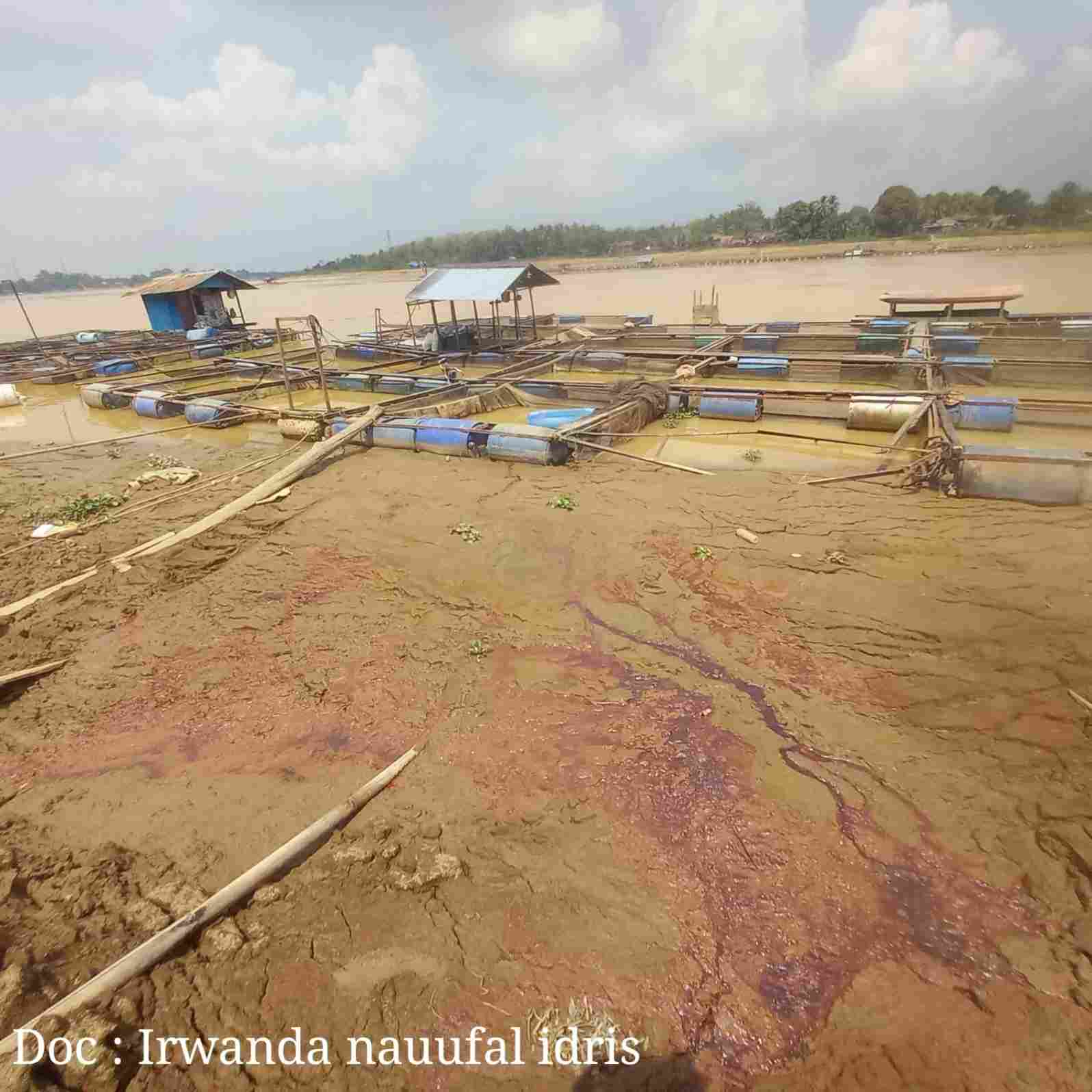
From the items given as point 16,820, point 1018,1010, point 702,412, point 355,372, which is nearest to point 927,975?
point 1018,1010

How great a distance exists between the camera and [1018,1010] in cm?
236

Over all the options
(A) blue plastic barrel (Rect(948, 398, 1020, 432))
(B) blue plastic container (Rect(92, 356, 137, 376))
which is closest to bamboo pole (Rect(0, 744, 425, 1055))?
(A) blue plastic barrel (Rect(948, 398, 1020, 432))

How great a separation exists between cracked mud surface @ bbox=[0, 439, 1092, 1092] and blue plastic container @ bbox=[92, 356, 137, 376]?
50.0 feet

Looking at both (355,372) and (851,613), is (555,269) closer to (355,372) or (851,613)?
(355,372)

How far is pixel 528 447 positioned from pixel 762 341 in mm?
9882

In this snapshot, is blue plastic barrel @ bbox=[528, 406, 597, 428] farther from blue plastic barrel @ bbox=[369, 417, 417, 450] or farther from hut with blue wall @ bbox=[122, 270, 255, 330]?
hut with blue wall @ bbox=[122, 270, 255, 330]

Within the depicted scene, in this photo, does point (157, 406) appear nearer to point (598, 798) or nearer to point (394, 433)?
point (394, 433)

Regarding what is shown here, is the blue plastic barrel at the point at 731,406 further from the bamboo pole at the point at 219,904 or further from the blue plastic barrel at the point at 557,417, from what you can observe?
the bamboo pole at the point at 219,904

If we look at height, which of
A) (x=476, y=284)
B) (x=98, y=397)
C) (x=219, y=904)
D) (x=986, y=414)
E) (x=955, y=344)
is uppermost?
(x=476, y=284)

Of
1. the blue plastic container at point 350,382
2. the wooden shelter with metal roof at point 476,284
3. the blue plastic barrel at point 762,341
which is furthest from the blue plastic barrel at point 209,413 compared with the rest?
the blue plastic barrel at point 762,341

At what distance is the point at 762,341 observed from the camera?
15.3m

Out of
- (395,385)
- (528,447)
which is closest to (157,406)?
(395,385)

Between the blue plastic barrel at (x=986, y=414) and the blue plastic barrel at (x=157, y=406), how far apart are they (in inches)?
618

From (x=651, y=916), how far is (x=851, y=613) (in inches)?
124
